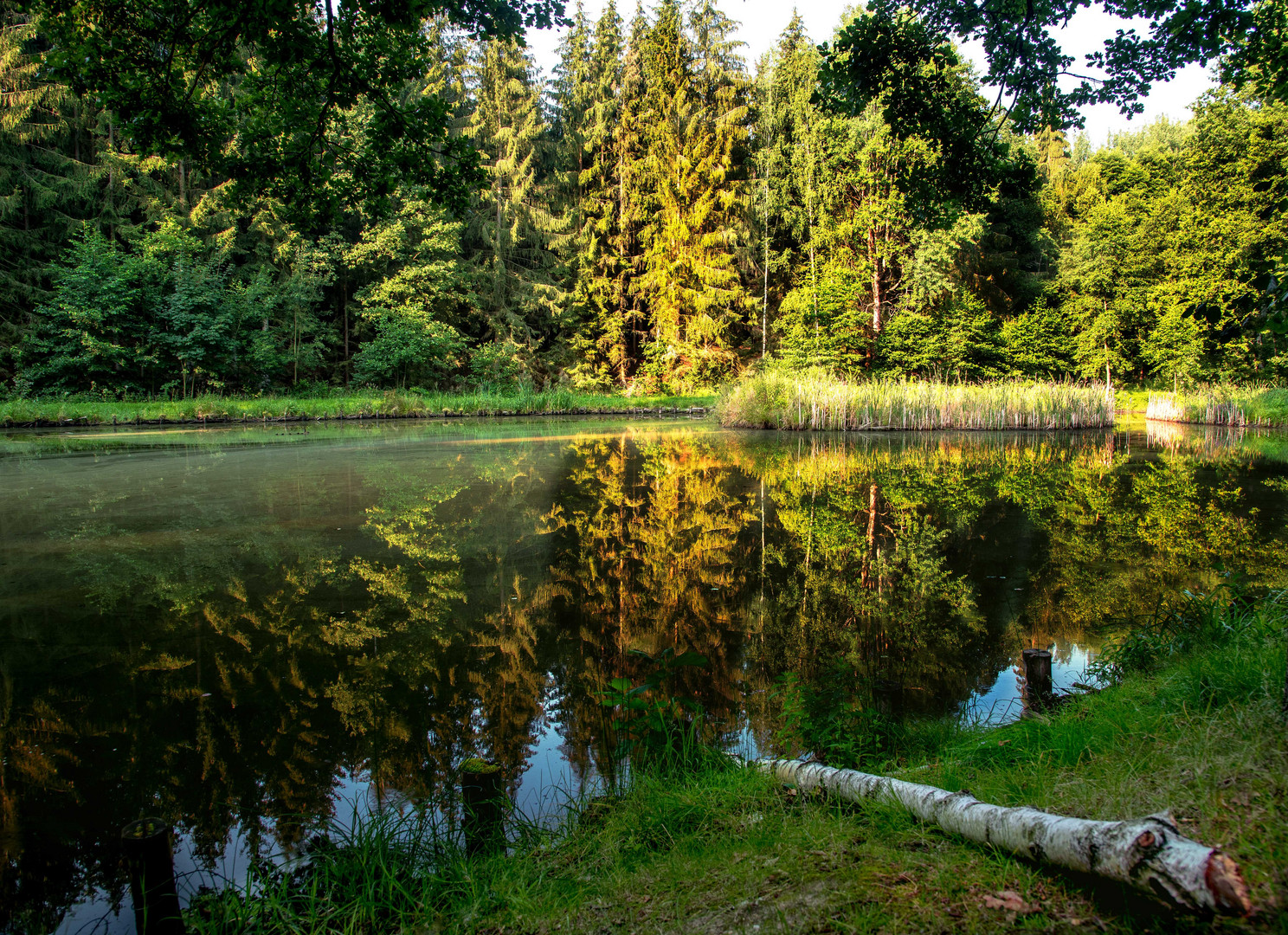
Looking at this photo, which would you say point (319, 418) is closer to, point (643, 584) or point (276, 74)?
point (276, 74)

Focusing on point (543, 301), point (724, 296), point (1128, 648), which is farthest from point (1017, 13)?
point (543, 301)

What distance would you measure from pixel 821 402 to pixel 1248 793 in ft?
51.0

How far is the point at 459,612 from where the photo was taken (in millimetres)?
4250

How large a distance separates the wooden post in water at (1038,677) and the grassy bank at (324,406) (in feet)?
73.6

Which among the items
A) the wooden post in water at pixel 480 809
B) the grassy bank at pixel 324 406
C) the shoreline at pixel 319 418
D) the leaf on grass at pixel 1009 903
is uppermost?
the grassy bank at pixel 324 406

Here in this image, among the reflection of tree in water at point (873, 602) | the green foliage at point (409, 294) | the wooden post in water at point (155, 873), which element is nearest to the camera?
the wooden post in water at point (155, 873)

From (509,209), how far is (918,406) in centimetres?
2057

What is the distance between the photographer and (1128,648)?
3236 mm

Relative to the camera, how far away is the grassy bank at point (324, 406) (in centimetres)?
1909

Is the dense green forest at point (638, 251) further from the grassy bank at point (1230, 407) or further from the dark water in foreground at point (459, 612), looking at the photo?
the dark water in foreground at point (459, 612)

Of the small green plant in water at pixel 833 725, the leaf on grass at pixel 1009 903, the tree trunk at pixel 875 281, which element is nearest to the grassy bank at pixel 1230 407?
the tree trunk at pixel 875 281

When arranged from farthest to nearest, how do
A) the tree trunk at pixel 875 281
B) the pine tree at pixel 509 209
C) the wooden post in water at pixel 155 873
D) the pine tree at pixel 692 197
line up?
the pine tree at pixel 509 209 < the pine tree at pixel 692 197 < the tree trunk at pixel 875 281 < the wooden post in water at pixel 155 873

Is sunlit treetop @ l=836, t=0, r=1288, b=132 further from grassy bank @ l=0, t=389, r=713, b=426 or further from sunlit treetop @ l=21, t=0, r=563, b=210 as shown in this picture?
grassy bank @ l=0, t=389, r=713, b=426

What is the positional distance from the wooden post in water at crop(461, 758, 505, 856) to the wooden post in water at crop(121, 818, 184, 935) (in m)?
0.70
